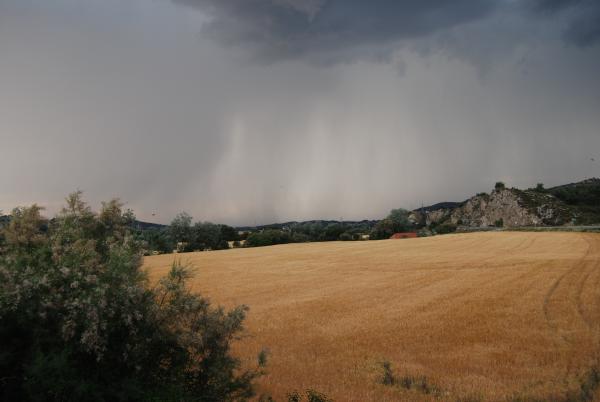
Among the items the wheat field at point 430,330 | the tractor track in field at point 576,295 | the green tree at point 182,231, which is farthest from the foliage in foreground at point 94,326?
the green tree at point 182,231

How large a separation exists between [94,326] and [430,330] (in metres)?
12.8

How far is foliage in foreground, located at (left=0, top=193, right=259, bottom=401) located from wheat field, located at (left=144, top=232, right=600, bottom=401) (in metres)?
1.90

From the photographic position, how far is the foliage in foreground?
636cm

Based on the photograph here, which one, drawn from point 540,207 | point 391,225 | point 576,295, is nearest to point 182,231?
point 391,225

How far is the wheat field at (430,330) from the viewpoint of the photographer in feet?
36.2

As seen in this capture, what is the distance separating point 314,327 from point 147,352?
10.4m

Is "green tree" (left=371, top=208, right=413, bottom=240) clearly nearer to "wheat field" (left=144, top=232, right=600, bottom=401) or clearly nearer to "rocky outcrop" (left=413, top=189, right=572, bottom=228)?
"rocky outcrop" (left=413, top=189, right=572, bottom=228)

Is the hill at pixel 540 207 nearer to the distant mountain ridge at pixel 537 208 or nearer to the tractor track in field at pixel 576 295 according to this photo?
the distant mountain ridge at pixel 537 208

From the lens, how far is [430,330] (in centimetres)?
1606

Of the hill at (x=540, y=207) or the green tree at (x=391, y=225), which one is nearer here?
the green tree at (x=391, y=225)

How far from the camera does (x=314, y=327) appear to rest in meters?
17.1

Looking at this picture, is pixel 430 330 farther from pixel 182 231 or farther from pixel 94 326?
pixel 182 231

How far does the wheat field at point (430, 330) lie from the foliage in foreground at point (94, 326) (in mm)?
1897

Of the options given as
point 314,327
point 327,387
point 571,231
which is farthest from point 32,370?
point 571,231
